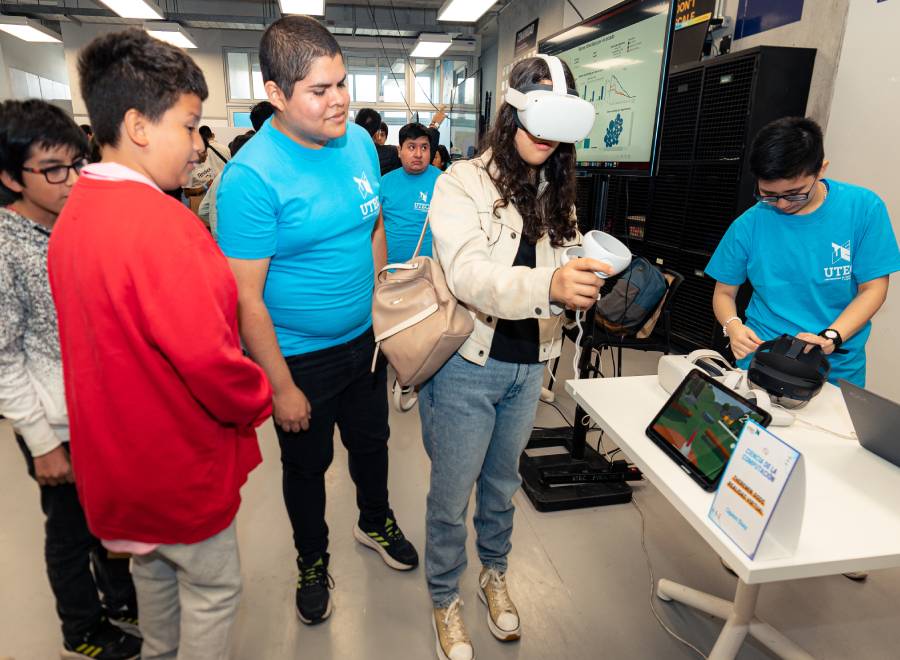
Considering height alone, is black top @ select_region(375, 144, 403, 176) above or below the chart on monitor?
below

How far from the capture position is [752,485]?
2.92ft

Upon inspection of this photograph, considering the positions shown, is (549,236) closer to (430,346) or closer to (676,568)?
(430,346)

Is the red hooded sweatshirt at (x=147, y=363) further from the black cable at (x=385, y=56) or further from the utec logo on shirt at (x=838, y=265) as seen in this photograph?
the black cable at (x=385, y=56)

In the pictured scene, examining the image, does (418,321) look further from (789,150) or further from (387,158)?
(387,158)

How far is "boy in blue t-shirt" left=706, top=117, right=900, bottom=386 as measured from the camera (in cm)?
150

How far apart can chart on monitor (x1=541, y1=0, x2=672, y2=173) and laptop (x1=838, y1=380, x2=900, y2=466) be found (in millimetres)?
1339

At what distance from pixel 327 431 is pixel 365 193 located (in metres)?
0.67

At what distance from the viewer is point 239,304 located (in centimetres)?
124

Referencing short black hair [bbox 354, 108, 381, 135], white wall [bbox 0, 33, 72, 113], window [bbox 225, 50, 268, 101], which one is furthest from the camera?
window [bbox 225, 50, 268, 101]

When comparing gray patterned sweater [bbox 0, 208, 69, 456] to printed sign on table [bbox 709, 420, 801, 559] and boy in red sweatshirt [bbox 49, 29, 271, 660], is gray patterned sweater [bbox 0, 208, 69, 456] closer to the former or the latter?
boy in red sweatshirt [bbox 49, 29, 271, 660]

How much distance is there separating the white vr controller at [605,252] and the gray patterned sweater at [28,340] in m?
1.09

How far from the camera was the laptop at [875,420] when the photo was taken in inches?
43.6

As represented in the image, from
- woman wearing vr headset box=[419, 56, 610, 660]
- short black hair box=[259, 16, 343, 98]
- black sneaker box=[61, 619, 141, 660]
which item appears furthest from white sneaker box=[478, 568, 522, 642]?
short black hair box=[259, 16, 343, 98]

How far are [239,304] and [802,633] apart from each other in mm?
1871
